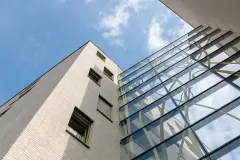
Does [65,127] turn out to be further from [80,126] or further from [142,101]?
[142,101]

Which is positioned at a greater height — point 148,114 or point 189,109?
point 148,114

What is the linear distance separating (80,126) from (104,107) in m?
2.65

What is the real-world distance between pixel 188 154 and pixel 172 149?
0.52 meters

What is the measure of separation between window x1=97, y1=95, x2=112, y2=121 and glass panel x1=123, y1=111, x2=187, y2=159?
1945mm

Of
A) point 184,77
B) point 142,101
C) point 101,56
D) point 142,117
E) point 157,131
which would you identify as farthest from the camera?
point 101,56

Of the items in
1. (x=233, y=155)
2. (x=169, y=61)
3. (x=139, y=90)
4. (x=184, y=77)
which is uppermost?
(x=169, y=61)

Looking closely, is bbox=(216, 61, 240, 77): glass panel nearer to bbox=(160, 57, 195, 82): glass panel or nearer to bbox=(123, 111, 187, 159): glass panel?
bbox=(123, 111, 187, 159): glass panel

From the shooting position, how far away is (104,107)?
11.6 metres

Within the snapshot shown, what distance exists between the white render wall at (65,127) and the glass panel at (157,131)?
0.80 metres

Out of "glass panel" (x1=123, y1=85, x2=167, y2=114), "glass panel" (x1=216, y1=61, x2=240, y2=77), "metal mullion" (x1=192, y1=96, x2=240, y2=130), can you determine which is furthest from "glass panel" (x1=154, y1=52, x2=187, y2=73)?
"metal mullion" (x1=192, y1=96, x2=240, y2=130)

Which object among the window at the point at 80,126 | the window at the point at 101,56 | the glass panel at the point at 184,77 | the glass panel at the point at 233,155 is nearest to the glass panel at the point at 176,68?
the glass panel at the point at 184,77

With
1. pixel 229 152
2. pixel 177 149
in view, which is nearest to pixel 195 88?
pixel 177 149

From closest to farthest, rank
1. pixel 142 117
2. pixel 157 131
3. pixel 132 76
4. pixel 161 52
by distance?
pixel 157 131 → pixel 142 117 → pixel 132 76 → pixel 161 52

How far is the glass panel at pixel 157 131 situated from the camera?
27.4 ft
